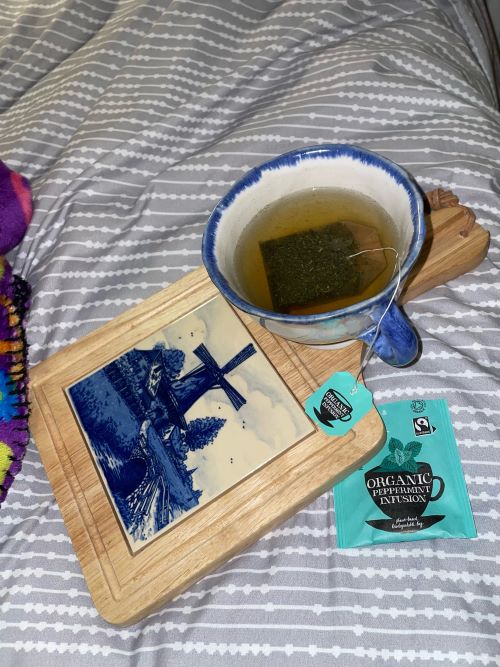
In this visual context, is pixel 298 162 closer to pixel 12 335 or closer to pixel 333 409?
pixel 333 409

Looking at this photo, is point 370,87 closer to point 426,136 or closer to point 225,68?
point 426,136

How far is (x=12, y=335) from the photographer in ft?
2.55

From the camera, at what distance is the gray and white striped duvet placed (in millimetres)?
568

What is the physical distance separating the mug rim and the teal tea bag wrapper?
22 cm

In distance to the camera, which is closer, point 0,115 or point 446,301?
point 446,301

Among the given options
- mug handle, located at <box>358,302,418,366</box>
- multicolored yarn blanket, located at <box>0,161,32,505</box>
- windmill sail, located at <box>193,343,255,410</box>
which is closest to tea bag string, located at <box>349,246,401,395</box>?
mug handle, located at <box>358,302,418,366</box>

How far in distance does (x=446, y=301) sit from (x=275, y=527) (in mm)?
384

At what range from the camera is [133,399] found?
0.70 m

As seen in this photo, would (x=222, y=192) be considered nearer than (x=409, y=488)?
No

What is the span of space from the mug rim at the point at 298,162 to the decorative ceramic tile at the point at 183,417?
15 cm

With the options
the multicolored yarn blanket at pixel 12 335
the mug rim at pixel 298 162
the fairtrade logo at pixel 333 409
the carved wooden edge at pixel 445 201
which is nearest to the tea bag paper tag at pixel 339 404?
the fairtrade logo at pixel 333 409

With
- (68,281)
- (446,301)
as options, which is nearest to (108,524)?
(68,281)

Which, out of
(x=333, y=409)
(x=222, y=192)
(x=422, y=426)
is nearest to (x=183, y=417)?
(x=333, y=409)

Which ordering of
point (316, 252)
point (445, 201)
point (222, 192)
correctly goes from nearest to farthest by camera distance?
point (316, 252)
point (445, 201)
point (222, 192)
